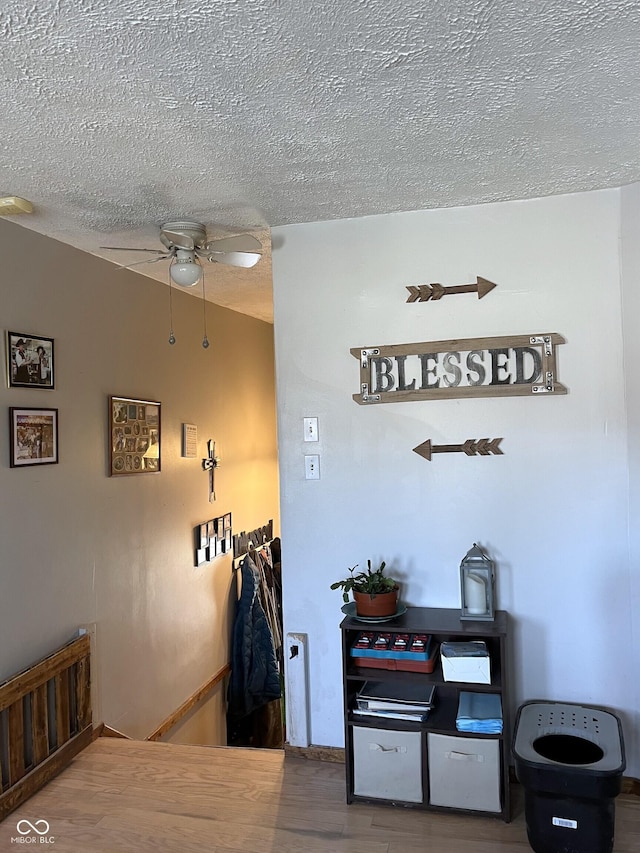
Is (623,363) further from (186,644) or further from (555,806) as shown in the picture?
(186,644)

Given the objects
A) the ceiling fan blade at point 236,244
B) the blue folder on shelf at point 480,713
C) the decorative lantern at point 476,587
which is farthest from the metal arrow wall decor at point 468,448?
the ceiling fan blade at point 236,244

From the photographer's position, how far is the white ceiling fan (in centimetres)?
248

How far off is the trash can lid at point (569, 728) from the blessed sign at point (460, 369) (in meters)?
1.16

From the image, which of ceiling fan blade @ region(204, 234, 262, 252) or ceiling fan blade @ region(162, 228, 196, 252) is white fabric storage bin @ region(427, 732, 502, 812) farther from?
ceiling fan blade @ region(162, 228, 196, 252)

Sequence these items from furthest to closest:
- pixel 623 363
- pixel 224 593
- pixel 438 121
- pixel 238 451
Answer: pixel 238 451 < pixel 224 593 < pixel 623 363 < pixel 438 121

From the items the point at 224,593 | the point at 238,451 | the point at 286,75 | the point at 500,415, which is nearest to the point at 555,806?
the point at 500,415

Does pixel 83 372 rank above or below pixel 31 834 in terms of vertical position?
above

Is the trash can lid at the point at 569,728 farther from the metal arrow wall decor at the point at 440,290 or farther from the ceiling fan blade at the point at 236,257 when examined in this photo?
the ceiling fan blade at the point at 236,257

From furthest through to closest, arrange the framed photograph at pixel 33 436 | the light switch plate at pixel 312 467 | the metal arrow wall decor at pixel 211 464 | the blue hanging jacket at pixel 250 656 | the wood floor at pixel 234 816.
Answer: the blue hanging jacket at pixel 250 656 → the metal arrow wall decor at pixel 211 464 → the light switch plate at pixel 312 467 → the framed photograph at pixel 33 436 → the wood floor at pixel 234 816

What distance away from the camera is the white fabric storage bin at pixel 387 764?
2287mm

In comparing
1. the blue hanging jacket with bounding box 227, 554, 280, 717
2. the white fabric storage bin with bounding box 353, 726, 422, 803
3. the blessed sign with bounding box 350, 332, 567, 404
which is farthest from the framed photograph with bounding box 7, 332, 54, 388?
the blue hanging jacket with bounding box 227, 554, 280, 717

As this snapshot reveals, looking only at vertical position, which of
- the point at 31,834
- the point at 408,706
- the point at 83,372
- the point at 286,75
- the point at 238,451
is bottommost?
the point at 31,834

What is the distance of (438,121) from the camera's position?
1.85 metres

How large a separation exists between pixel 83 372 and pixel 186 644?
1.78m
